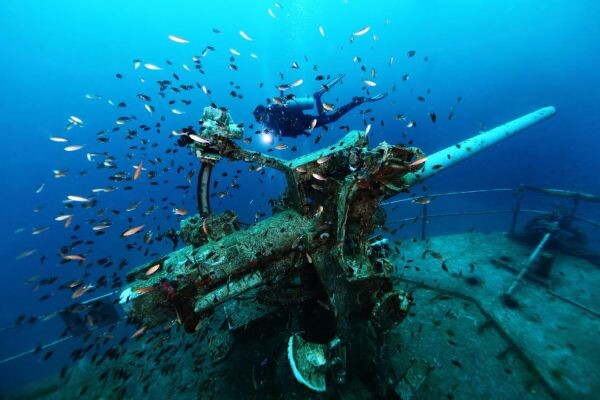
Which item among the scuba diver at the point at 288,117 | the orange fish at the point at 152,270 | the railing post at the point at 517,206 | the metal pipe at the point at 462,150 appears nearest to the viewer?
the orange fish at the point at 152,270

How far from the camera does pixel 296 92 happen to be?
5328 cm

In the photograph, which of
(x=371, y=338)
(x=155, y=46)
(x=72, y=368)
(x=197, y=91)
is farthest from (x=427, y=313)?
(x=155, y=46)

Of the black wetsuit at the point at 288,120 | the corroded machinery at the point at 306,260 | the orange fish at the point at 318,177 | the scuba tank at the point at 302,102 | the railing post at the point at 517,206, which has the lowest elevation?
the railing post at the point at 517,206

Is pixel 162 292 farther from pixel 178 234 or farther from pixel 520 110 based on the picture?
pixel 520 110

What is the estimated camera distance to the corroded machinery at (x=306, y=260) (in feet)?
11.4

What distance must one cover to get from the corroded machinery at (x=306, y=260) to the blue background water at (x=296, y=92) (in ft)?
89.6

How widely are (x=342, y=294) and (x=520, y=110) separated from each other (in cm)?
11653

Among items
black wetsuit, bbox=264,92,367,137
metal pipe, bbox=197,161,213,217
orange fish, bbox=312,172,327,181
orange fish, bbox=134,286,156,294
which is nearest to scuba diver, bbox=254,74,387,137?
black wetsuit, bbox=264,92,367,137

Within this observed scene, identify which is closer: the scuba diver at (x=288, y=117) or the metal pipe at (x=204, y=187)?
the metal pipe at (x=204, y=187)

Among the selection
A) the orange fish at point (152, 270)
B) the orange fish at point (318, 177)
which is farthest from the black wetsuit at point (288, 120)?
the orange fish at point (152, 270)

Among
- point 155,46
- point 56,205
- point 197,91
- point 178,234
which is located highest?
point 155,46

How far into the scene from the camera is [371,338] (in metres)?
4.91

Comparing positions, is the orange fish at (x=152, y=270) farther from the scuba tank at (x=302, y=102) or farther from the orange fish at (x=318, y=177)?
the scuba tank at (x=302, y=102)

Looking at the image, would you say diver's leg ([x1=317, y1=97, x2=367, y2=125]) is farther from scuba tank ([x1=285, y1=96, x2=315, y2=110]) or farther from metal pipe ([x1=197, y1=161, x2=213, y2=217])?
metal pipe ([x1=197, y1=161, x2=213, y2=217])
